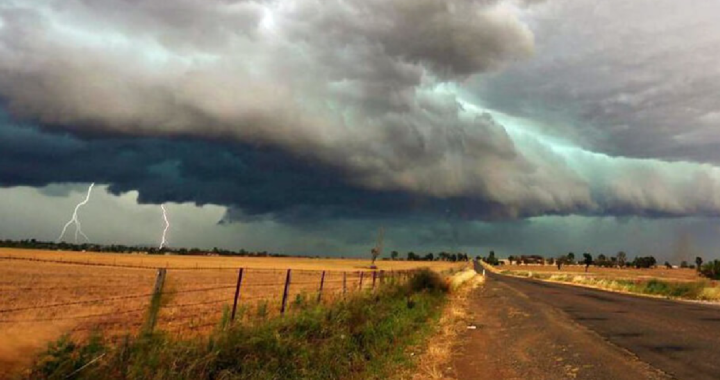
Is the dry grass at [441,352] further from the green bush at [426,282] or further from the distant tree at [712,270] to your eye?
the distant tree at [712,270]

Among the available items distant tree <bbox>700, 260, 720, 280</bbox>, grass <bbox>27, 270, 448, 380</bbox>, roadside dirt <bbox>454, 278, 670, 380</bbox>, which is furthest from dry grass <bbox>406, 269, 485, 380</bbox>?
distant tree <bbox>700, 260, 720, 280</bbox>

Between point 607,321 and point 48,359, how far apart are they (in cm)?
1975

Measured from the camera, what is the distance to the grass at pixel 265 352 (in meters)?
6.92

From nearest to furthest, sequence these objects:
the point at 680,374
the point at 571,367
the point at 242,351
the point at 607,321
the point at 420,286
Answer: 1. the point at 242,351
2. the point at 680,374
3. the point at 571,367
4. the point at 607,321
5. the point at 420,286

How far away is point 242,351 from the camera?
9094 millimetres

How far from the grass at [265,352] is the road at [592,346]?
212 centimetres

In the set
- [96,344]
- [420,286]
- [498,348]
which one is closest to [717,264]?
[420,286]

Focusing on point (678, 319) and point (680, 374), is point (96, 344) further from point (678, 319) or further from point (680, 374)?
point (678, 319)

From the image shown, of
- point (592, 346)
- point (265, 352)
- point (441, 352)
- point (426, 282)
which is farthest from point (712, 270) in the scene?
point (265, 352)

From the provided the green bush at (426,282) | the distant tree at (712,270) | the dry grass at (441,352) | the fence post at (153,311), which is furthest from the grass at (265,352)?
Answer: the distant tree at (712,270)

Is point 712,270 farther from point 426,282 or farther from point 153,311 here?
point 153,311

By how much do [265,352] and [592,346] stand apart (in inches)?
378

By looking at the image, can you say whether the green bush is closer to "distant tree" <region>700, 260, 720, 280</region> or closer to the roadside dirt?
the roadside dirt

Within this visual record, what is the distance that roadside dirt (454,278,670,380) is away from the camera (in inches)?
422
